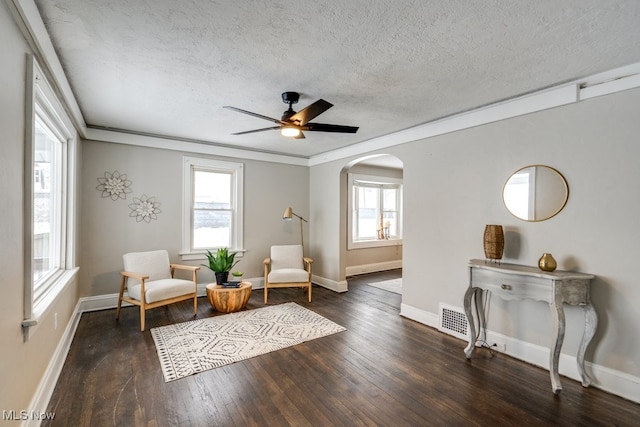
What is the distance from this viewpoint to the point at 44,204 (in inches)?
105

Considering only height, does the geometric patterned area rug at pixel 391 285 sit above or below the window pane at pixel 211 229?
below

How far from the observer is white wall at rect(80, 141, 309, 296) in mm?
4020

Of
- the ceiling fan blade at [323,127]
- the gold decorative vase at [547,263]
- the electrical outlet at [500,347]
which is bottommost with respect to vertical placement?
the electrical outlet at [500,347]

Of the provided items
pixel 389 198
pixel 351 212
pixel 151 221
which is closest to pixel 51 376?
pixel 151 221

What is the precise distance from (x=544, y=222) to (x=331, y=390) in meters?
2.40

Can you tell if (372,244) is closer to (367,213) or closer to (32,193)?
(367,213)

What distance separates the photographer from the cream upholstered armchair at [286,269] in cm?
451

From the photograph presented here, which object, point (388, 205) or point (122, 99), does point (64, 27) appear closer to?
point (122, 99)

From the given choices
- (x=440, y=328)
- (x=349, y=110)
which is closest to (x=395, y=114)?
(x=349, y=110)

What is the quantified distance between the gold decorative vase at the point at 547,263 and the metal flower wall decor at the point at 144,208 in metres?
4.77

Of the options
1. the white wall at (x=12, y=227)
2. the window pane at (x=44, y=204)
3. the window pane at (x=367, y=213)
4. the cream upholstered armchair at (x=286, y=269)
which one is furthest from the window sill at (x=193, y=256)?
the window pane at (x=367, y=213)

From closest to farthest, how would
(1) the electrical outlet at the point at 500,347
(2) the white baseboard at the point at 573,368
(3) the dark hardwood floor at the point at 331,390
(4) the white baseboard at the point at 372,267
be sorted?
(3) the dark hardwood floor at the point at 331,390, (2) the white baseboard at the point at 573,368, (1) the electrical outlet at the point at 500,347, (4) the white baseboard at the point at 372,267

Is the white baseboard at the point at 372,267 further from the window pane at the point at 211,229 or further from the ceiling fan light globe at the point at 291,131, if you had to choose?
the ceiling fan light globe at the point at 291,131

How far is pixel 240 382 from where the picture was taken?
2395mm
